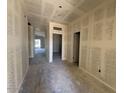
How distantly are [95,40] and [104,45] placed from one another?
565mm

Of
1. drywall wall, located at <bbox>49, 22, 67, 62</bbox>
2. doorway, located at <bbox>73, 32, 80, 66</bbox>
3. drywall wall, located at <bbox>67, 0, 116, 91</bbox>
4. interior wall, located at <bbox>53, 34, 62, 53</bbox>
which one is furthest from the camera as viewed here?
interior wall, located at <bbox>53, 34, 62, 53</bbox>

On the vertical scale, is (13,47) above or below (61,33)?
below

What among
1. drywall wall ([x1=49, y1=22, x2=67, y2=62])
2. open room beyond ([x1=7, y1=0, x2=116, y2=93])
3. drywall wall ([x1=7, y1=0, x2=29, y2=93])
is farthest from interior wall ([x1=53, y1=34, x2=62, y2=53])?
drywall wall ([x1=7, y1=0, x2=29, y2=93])

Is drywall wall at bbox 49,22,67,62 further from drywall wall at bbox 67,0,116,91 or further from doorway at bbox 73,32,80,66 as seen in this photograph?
drywall wall at bbox 67,0,116,91

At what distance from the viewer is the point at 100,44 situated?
3.34m

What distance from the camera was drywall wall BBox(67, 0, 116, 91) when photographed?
282cm

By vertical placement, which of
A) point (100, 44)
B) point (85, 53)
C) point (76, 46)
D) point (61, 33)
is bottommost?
point (85, 53)

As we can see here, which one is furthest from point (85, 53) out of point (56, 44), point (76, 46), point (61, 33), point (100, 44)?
point (56, 44)

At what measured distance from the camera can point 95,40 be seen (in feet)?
11.9

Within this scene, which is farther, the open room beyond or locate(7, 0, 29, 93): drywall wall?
the open room beyond

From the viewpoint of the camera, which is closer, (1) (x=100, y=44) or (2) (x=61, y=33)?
(1) (x=100, y=44)

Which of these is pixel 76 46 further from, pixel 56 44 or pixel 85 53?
pixel 56 44
